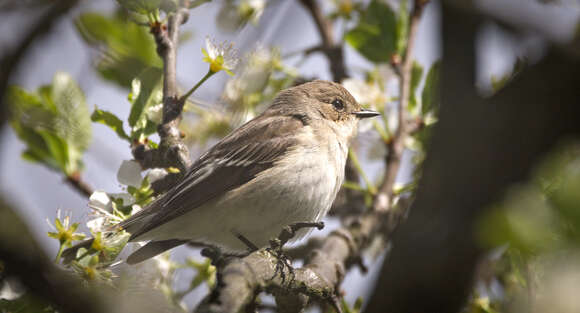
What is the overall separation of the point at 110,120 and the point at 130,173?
45 cm

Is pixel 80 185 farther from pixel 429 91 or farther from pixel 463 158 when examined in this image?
pixel 463 158

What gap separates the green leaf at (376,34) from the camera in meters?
4.95

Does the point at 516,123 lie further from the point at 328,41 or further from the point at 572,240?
the point at 328,41

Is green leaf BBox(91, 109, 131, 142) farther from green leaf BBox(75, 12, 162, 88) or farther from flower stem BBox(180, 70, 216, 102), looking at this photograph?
flower stem BBox(180, 70, 216, 102)

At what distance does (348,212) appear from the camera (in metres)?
6.05

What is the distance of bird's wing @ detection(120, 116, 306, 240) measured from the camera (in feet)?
12.4

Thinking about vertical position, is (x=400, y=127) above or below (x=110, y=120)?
below

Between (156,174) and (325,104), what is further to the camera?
(325,104)

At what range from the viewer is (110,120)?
3715 mm

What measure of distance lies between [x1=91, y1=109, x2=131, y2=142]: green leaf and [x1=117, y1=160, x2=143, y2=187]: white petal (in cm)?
32

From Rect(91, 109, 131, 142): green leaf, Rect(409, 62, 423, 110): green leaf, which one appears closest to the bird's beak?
Rect(409, 62, 423, 110): green leaf

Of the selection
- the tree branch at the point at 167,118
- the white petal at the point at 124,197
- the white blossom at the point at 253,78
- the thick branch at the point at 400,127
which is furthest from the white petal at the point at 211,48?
the thick branch at the point at 400,127

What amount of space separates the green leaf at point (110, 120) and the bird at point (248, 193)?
1.79 ft

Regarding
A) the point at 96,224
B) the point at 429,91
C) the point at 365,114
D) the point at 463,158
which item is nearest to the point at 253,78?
the point at 365,114
